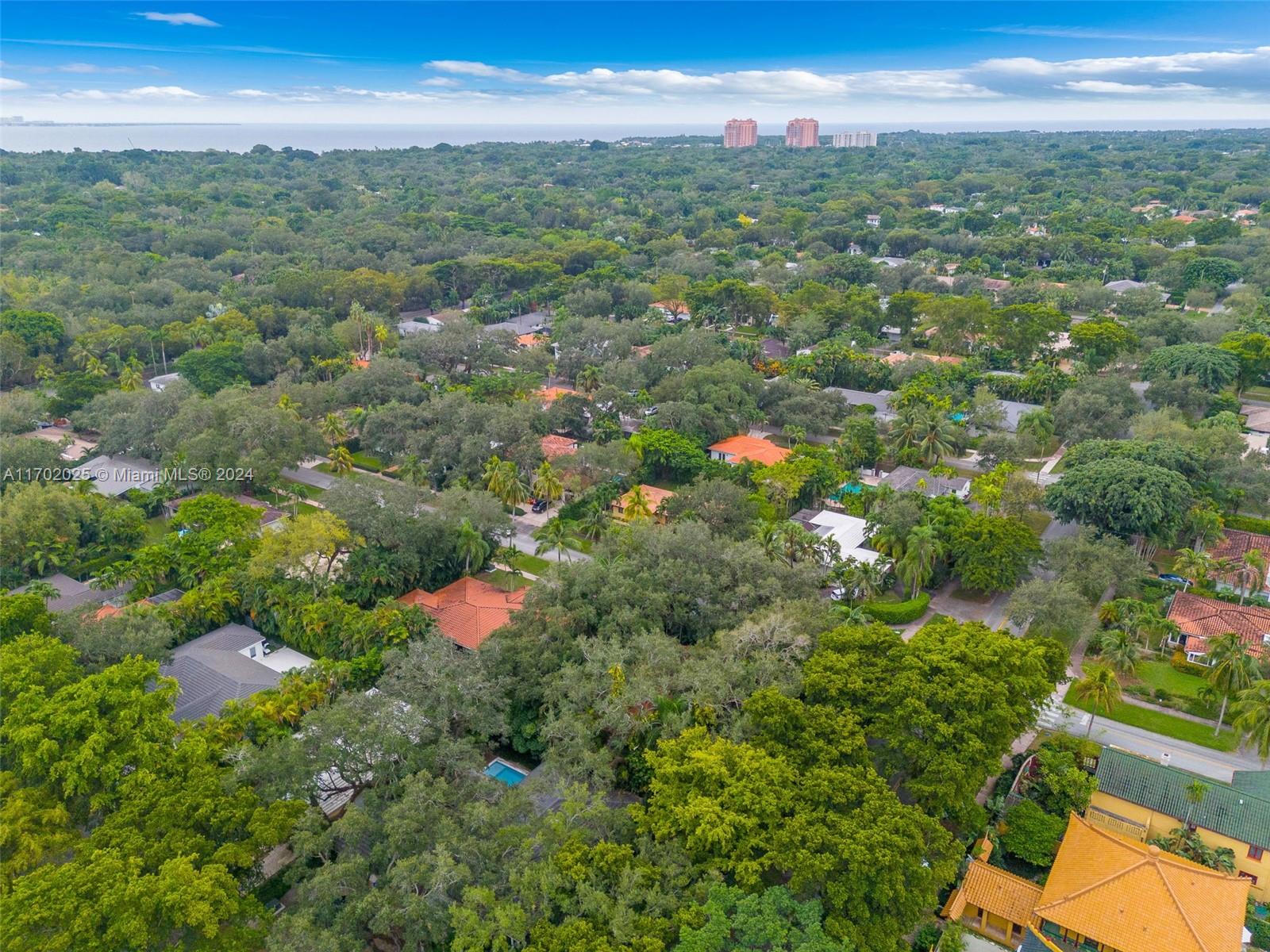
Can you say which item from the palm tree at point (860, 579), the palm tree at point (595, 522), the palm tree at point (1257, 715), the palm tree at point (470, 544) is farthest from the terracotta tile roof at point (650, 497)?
the palm tree at point (1257, 715)

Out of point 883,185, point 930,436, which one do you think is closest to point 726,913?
point 930,436

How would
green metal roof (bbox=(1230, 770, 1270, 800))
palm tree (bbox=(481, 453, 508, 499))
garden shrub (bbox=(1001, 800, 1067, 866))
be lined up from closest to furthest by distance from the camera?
garden shrub (bbox=(1001, 800, 1067, 866)) < green metal roof (bbox=(1230, 770, 1270, 800)) < palm tree (bbox=(481, 453, 508, 499))

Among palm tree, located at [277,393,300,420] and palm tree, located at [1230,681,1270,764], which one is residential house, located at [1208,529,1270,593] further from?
palm tree, located at [277,393,300,420]

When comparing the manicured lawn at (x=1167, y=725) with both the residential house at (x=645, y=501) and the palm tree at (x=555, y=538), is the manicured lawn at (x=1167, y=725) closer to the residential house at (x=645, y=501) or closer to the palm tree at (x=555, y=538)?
the residential house at (x=645, y=501)

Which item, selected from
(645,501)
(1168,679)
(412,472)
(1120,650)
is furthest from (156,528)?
(1168,679)

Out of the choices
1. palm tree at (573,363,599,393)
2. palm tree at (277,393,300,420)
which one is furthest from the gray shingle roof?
palm tree at (573,363,599,393)
